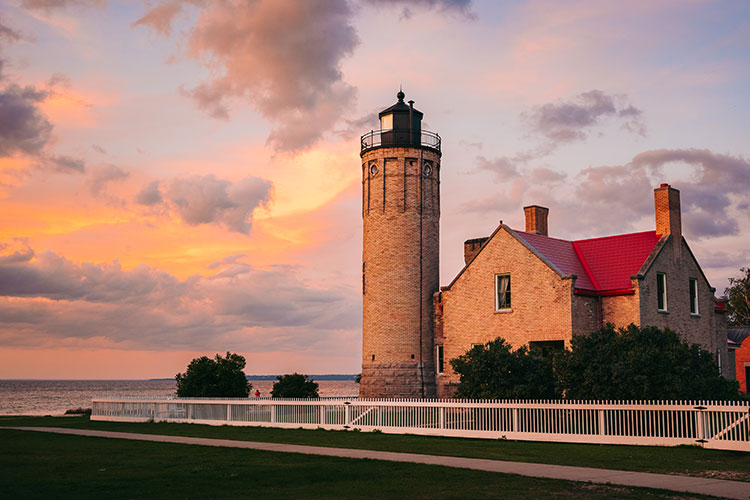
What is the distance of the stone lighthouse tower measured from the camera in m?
39.5

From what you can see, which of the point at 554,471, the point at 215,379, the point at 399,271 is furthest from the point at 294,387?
the point at 554,471

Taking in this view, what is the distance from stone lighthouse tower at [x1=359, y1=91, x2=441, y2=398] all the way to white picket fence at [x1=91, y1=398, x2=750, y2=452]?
9760mm

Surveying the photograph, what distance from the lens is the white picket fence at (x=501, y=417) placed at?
66.2ft

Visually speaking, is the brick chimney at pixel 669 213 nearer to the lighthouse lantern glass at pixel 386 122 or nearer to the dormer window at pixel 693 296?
the dormer window at pixel 693 296

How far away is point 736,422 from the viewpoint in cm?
1947

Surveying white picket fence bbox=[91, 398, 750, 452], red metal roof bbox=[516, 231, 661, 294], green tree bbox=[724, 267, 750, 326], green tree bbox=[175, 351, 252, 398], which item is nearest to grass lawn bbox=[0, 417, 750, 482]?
white picket fence bbox=[91, 398, 750, 452]

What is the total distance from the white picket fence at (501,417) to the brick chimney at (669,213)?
13.8m

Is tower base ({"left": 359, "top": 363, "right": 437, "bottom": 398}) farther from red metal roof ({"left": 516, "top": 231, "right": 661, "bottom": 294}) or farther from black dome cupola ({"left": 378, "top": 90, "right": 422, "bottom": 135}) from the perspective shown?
black dome cupola ({"left": 378, "top": 90, "right": 422, "bottom": 135})

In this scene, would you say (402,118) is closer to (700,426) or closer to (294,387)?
(294,387)

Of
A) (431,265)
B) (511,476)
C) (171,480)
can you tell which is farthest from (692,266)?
(171,480)

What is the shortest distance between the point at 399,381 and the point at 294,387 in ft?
18.6

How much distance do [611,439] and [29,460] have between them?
15.6 meters

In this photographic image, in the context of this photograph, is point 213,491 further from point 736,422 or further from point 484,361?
point 484,361

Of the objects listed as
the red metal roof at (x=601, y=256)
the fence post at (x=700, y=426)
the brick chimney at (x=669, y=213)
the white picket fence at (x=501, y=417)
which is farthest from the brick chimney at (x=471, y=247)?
the fence post at (x=700, y=426)
